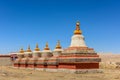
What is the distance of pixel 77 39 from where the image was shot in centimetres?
3459

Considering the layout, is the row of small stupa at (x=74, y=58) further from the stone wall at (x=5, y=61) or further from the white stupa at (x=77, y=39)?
the stone wall at (x=5, y=61)

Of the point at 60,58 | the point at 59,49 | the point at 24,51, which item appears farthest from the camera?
the point at 24,51

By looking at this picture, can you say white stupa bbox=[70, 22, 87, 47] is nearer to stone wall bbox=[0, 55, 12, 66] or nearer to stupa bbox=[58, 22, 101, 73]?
stupa bbox=[58, 22, 101, 73]

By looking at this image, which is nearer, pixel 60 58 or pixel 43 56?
pixel 60 58

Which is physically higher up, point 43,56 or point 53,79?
point 43,56

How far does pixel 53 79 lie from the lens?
25.4 m

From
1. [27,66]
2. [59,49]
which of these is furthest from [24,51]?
[59,49]

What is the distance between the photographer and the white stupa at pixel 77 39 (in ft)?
→ 112

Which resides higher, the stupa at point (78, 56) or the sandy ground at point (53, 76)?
the stupa at point (78, 56)

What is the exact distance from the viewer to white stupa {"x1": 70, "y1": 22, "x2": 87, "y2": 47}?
34188 millimetres

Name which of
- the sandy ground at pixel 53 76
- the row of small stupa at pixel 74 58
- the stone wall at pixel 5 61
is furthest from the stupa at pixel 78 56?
the stone wall at pixel 5 61

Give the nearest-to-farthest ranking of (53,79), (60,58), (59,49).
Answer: (53,79) < (60,58) < (59,49)

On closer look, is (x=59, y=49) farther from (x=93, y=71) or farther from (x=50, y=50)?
(x=93, y=71)

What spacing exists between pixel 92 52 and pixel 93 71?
7.68ft
